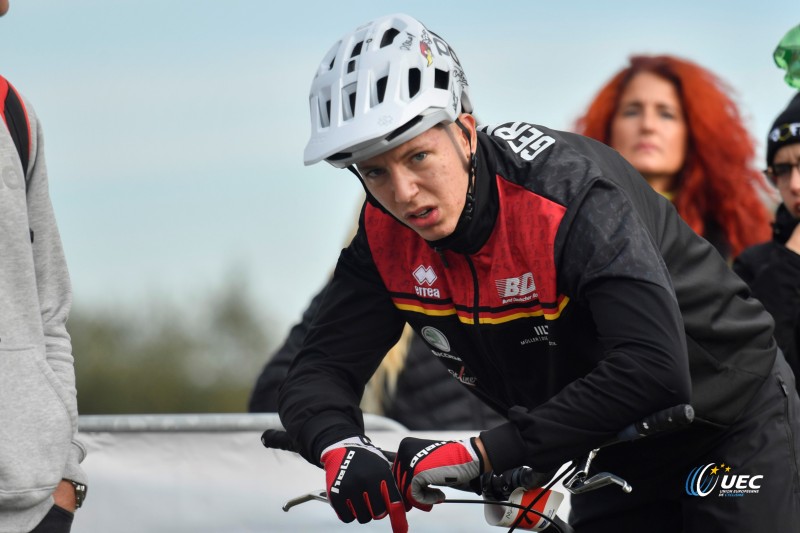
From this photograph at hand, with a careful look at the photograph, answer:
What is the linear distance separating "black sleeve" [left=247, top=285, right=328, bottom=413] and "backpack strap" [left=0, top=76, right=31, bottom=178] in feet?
8.07

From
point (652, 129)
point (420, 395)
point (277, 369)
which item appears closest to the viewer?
point (420, 395)

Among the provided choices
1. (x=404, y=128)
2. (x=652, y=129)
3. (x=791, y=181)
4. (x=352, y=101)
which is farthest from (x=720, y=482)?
(x=652, y=129)

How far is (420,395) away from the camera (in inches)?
217

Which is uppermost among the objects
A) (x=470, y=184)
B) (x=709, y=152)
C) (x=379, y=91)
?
(x=379, y=91)

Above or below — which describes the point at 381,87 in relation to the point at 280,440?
above

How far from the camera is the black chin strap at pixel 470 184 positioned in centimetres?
329

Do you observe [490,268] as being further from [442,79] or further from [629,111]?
[629,111]

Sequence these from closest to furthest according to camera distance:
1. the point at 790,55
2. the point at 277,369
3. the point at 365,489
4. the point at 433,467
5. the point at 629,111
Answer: the point at 433,467
the point at 365,489
the point at 790,55
the point at 277,369
the point at 629,111

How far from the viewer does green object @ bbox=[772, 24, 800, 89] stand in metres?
5.36

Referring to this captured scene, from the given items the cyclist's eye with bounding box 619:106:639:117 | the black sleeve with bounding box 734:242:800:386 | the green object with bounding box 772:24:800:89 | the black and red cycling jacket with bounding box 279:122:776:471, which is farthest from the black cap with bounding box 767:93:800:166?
the black and red cycling jacket with bounding box 279:122:776:471

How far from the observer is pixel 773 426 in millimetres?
3596

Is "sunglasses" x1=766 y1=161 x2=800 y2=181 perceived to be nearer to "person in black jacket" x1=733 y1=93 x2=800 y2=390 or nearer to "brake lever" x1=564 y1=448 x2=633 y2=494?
"person in black jacket" x1=733 y1=93 x2=800 y2=390

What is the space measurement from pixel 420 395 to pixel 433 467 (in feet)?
8.36

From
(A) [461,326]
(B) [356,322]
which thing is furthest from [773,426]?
(B) [356,322]
